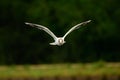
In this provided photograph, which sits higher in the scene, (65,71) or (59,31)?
(59,31)

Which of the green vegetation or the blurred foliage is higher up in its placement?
the blurred foliage

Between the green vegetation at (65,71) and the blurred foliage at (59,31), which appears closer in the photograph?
the green vegetation at (65,71)

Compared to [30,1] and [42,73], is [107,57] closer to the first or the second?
[30,1]

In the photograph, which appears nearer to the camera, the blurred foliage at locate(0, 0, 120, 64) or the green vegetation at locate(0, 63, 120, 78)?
the green vegetation at locate(0, 63, 120, 78)

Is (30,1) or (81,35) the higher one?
(30,1)

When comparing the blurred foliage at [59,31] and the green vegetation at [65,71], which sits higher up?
the blurred foliage at [59,31]

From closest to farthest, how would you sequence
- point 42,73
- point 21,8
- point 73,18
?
point 42,73
point 73,18
point 21,8

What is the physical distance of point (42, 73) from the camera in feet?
49.0

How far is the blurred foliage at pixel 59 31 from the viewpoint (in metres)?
17.0

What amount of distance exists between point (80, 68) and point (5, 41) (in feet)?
13.6

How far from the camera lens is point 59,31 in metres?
16.9

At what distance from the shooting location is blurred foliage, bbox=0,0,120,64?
1695cm

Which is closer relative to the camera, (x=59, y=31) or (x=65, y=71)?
(x=65, y=71)

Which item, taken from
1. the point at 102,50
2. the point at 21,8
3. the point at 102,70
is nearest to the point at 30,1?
the point at 21,8
